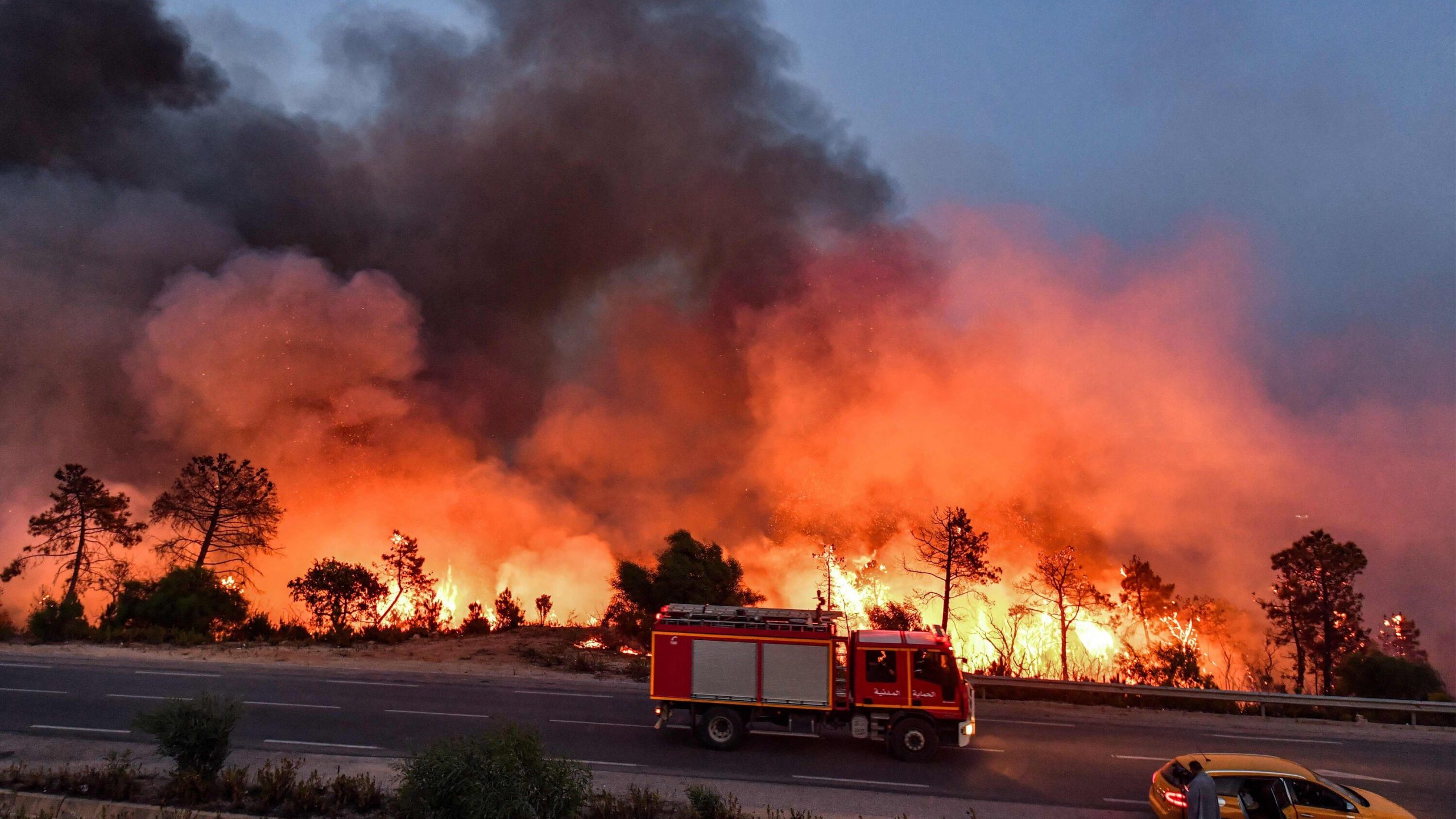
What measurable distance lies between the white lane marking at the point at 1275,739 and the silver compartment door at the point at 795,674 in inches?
406

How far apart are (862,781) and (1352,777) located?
9.89 metres

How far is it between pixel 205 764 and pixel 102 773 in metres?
1.92

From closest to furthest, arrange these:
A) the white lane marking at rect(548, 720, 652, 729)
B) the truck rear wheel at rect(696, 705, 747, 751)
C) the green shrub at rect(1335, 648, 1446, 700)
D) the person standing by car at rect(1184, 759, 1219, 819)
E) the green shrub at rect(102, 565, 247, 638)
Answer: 1. the person standing by car at rect(1184, 759, 1219, 819)
2. the truck rear wheel at rect(696, 705, 747, 751)
3. the white lane marking at rect(548, 720, 652, 729)
4. the green shrub at rect(1335, 648, 1446, 700)
5. the green shrub at rect(102, 565, 247, 638)

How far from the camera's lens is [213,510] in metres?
36.8

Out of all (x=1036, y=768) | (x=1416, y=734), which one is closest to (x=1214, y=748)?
(x=1036, y=768)

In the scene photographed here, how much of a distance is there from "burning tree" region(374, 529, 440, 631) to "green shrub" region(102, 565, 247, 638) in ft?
22.5

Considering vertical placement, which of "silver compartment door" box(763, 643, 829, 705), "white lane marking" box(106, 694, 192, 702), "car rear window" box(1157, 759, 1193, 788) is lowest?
"white lane marking" box(106, 694, 192, 702)

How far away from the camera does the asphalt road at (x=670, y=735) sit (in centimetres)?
1411

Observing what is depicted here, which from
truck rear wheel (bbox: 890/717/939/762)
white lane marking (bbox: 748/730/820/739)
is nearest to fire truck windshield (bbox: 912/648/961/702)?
truck rear wheel (bbox: 890/717/939/762)

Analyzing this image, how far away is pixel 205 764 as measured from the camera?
1191cm

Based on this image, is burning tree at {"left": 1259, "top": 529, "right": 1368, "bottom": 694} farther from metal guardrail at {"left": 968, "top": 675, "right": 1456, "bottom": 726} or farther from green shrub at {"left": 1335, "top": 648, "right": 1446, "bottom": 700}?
metal guardrail at {"left": 968, "top": 675, "right": 1456, "bottom": 726}

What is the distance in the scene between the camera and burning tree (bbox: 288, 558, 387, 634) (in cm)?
Answer: 3278

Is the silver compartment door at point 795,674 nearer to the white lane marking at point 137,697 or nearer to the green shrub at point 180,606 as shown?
the white lane marking at point 137,697

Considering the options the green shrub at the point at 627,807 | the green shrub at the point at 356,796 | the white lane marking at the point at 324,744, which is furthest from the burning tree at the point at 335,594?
the green shrub at the point at 627,807
